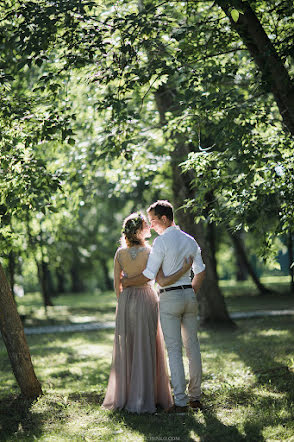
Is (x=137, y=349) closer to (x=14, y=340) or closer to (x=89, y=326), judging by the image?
(x=14, y=340)

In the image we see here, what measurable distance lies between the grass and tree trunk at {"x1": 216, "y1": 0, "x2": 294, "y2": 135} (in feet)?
11.2

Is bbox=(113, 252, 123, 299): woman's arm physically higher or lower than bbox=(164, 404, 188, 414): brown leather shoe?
higher

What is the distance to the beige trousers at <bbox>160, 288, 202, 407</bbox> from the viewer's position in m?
5.86

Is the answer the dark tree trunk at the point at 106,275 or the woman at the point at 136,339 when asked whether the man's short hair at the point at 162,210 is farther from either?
the dark tree trunk at the point at 106,275

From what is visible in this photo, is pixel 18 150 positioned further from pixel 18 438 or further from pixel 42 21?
pixel 18 438

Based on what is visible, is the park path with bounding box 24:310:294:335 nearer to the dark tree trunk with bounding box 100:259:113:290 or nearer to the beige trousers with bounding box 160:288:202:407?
the beige trousers with bounding box 160:288:202:407

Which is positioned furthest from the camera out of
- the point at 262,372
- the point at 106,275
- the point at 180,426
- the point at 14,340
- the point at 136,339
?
the point at 106,275

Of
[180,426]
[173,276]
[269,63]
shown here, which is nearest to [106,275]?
[269,63]

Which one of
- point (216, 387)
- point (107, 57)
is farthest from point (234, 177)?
point (216, 387)

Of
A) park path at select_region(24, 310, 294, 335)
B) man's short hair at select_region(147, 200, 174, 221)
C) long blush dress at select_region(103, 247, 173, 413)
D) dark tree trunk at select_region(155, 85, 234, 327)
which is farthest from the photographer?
park path at select_region(24, 310, 294, 335)

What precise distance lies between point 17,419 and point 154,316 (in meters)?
1.94

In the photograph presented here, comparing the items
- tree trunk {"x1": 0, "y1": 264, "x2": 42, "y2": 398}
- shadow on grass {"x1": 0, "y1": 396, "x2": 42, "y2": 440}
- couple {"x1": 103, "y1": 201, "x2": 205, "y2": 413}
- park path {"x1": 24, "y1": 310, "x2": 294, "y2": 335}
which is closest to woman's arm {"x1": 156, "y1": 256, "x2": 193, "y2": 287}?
couple {"x1": 103, "y1": 201, "x2": 205, "y2": 413}

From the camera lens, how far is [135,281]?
21.0 ft

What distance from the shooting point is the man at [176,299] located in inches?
231
